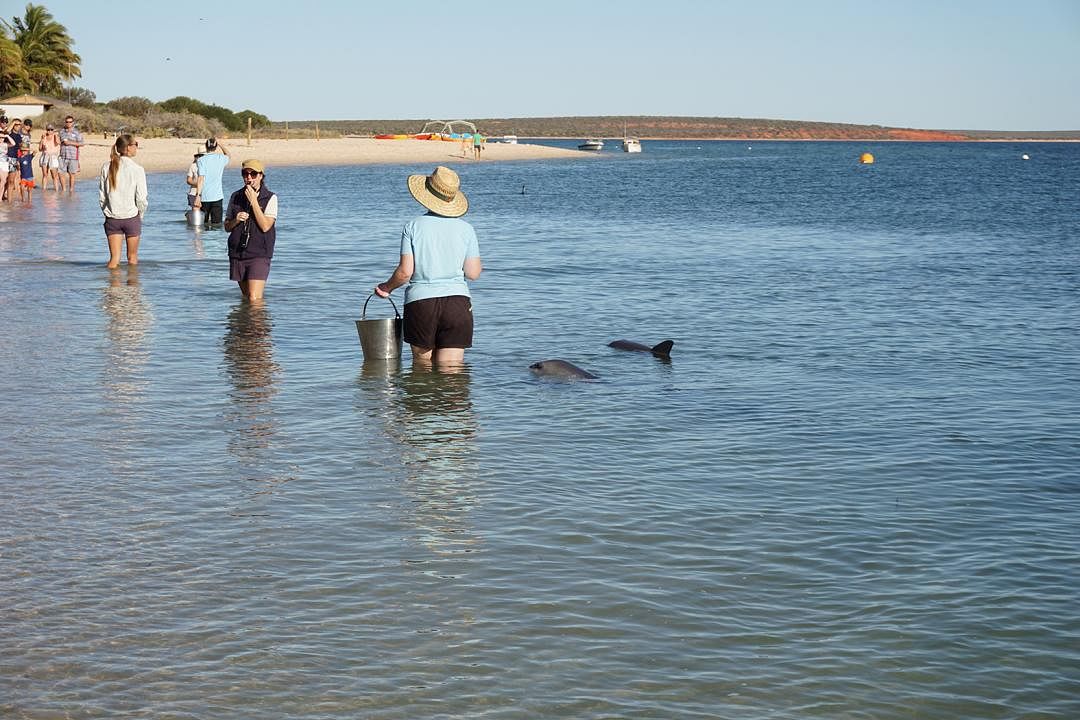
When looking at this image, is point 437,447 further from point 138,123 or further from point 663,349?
point 138,123

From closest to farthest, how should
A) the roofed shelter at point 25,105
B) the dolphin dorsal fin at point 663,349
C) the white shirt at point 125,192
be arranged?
the dolphin dorsal fin at point 663,349 < the white shirt at point 125,192 < the roofed shelter at point 25,105

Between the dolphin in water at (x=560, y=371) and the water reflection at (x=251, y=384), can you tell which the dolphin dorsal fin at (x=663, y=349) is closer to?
the dolphin in water at (x=560, y=371)

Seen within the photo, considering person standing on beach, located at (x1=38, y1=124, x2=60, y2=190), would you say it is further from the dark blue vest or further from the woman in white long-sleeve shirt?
the dark blue vest

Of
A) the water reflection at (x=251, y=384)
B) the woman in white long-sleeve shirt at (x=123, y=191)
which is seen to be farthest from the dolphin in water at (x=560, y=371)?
the woman in white long-sleeve shirt at (x=123, y=191)

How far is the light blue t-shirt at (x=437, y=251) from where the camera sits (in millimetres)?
8703

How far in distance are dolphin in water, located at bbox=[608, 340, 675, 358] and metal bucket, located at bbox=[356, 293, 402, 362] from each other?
97.7 inches

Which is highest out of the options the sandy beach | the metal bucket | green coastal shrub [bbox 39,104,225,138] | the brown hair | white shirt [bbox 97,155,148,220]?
green coastal shrub [bbox 39,104,225,138]

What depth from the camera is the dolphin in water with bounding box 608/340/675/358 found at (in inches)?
459

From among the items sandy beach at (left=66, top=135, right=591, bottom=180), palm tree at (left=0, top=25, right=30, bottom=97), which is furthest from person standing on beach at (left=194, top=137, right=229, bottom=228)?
palm tree at (left=0, top=25, right=30, bottom=97)

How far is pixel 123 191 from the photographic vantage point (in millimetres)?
15039

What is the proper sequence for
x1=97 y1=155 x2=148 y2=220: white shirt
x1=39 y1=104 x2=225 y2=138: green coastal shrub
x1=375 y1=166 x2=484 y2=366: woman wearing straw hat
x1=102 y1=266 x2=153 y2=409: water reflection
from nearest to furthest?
x1=375 y1=166 x2=484 y2=366: woman wearing straw hat → x1=102 y1=266 x2=153 y2=409: water reflection → x1=97 y1=155 x2=148 y2=220: white shirt → x1=39 y1=104 x2=225 y2=138: green coastal shrub

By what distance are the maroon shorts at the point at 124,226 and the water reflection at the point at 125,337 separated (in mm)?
620

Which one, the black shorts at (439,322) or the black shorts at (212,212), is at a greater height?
the black shorts at (212,212)

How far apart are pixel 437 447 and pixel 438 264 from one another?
1.43 metres
